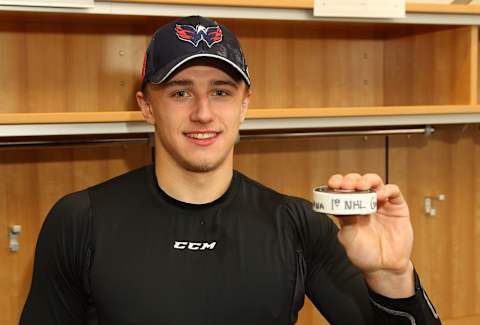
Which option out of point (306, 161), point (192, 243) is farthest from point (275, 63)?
point (192, 243)

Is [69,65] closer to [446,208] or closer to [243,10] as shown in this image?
[243,10]

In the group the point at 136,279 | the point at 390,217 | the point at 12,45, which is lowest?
the point at 136,279

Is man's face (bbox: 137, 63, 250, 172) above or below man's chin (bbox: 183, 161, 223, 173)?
above

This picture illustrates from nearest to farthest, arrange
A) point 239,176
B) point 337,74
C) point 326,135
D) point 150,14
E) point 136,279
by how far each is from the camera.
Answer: point 136,279
point 239,176
point 150,14
point 326,135
point 337,74

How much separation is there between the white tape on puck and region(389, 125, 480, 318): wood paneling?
1267 mm

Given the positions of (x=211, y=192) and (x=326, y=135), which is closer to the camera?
(x=211, y=192)

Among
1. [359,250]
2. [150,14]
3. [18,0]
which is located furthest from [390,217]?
[18,0]

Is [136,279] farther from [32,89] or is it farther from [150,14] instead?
[32,89]

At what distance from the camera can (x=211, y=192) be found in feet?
4.78

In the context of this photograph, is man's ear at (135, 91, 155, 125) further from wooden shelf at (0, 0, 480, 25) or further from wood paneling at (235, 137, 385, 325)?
wood paneling at (235, 137, 385, 325)

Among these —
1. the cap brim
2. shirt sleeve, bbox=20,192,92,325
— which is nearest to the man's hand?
the cap brim

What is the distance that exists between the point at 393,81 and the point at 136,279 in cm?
130

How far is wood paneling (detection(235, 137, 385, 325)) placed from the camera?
7.31 feet

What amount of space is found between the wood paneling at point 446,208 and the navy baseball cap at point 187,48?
112 centimetres
